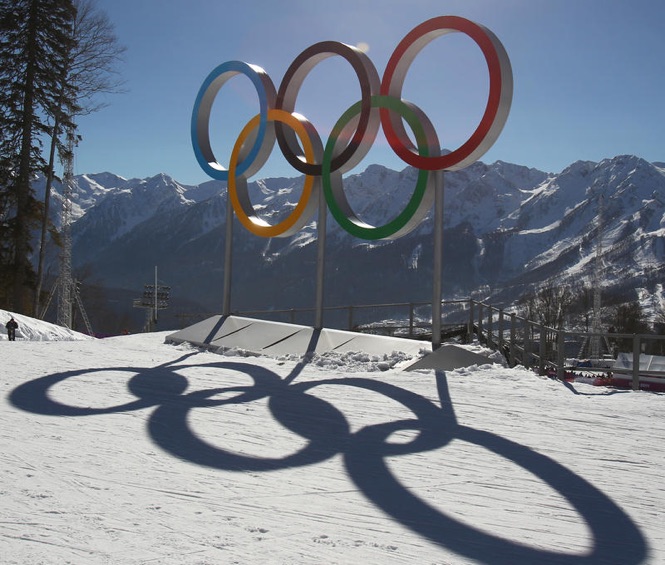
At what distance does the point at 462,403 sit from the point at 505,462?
2.39 metres

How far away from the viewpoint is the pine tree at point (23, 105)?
25.5m

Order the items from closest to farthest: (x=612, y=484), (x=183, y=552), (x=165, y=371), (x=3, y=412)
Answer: (x=183, y=552) < (x=612, y=484) < (x=3, y=412) < (x=165, y=371)

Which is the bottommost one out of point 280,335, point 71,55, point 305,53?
point 280,335

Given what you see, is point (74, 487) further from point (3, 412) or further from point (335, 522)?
point (3, 412)

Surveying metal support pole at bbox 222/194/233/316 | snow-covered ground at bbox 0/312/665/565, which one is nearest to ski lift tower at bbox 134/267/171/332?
metal support pole at bbox 222/194/233/316

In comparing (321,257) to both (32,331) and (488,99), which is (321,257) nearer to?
(488,99)

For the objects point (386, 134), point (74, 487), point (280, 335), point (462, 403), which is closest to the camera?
point (74, 487)

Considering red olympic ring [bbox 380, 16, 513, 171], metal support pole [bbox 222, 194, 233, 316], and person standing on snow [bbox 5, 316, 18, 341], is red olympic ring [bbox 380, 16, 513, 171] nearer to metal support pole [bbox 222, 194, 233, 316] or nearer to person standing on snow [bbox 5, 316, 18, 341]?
metal support pole [bbox 222, 194, 233, 316]

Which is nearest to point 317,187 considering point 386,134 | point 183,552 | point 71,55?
point 386,134

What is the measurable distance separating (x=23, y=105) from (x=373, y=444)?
956 inches

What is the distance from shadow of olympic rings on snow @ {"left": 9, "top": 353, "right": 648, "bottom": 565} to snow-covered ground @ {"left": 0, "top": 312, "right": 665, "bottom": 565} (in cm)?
2

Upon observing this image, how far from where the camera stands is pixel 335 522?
15.5 ft

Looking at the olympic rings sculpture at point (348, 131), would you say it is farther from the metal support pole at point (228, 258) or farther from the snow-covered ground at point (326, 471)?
the snow-covered ground at point (326, 471)

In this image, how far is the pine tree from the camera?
83.8ft
